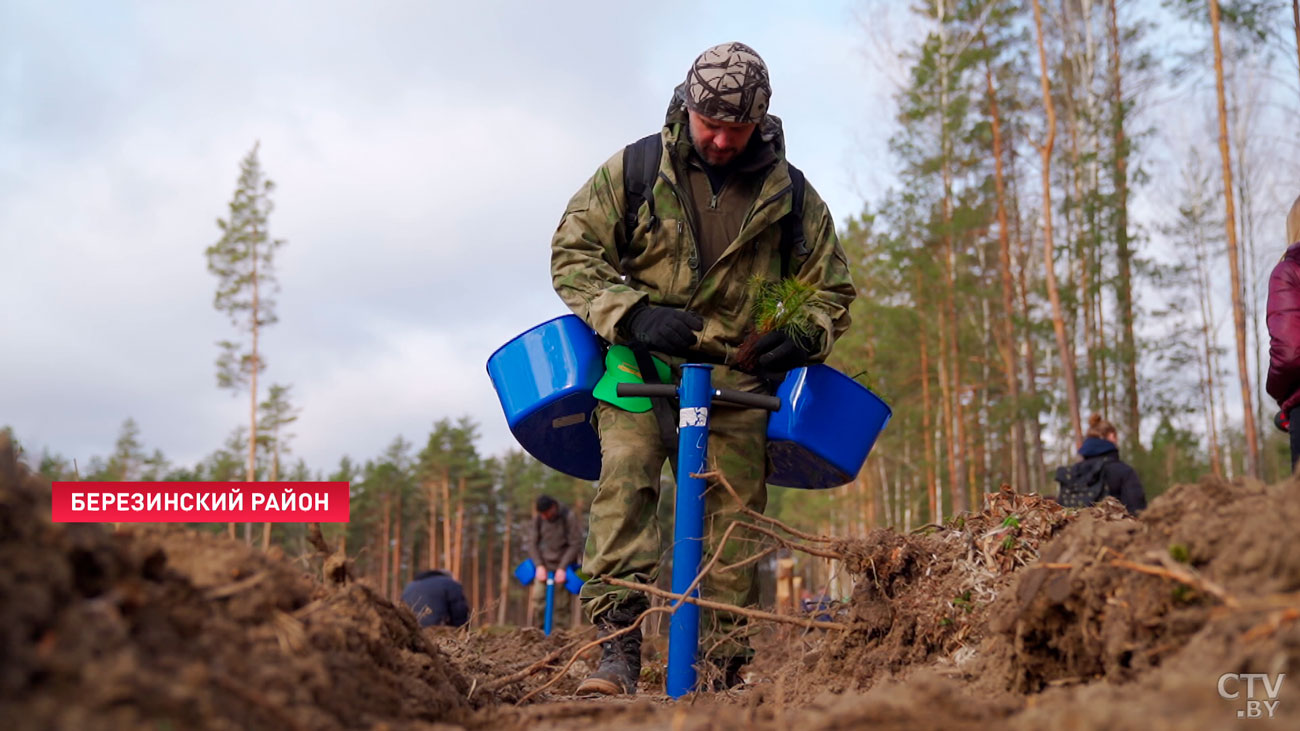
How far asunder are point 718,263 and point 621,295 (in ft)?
1.63

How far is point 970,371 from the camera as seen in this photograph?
2519cm

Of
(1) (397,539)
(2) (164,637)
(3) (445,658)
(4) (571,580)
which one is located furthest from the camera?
(1) (397,539)

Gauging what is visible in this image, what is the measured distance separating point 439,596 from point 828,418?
7.69m

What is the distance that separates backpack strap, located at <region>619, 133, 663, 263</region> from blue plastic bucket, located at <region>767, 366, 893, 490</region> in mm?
906

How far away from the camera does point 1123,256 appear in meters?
24.1

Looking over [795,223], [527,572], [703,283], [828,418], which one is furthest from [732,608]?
[527,572]

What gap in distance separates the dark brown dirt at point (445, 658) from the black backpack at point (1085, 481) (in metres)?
5.31

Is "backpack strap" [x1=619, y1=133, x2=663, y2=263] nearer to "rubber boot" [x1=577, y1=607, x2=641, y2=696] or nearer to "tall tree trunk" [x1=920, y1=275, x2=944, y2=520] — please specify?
"rubber boot" [x1=577, y1=607, x2=641, y2=696]

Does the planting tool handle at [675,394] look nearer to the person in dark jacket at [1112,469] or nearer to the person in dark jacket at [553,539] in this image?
the person in dark jacket at [1112,469]

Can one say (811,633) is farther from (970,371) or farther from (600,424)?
(970,371)

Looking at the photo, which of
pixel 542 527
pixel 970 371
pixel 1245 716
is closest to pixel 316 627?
pixel 1245 716

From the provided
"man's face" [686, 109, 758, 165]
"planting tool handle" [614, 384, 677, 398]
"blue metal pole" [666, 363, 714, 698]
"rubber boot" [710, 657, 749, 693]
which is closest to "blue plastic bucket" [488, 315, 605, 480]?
"planting tool handle" [614, 384, 677, 398]

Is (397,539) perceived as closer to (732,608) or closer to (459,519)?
(459,519)

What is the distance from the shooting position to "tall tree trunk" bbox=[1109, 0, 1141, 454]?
22.6 metres
